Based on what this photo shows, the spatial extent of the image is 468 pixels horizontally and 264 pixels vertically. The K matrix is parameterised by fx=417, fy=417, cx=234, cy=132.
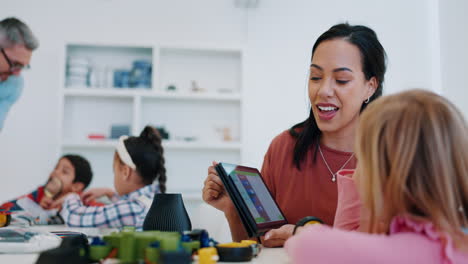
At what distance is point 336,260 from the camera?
61cm

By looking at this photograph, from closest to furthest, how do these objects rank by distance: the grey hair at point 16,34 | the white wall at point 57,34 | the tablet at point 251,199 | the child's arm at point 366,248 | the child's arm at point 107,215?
the child's arm at point 366,248 < the tablet at point 251,199 < the child's arm at point 107,215 < the grey hair at point 16,34 < the white wall at point 57,34

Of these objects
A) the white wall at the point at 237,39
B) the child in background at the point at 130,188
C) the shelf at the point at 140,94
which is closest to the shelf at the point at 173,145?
the white wall at the point at 237,39

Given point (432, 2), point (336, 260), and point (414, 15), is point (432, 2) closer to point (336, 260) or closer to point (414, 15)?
point (414, 15)

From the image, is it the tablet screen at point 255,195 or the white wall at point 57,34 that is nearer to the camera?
the tablet screen at point 255,195

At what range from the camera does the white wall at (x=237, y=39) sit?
12.0 ft

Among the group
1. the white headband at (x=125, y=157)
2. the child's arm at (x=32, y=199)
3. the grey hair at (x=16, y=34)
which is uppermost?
the grey hair at (x=16, y=34)

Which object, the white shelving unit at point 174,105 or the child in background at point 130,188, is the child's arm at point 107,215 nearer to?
the child in background at point 130,188

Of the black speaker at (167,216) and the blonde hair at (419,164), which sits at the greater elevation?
the blonde hair at (419,164)

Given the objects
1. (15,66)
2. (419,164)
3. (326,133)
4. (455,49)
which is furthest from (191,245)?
(15,66)

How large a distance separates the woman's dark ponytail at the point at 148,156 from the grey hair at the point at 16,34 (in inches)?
74.4

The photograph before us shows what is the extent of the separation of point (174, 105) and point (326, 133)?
7.69ft

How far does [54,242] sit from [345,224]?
0.66 metres

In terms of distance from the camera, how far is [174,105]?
368 centimetres

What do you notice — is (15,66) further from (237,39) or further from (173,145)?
(237,39)
